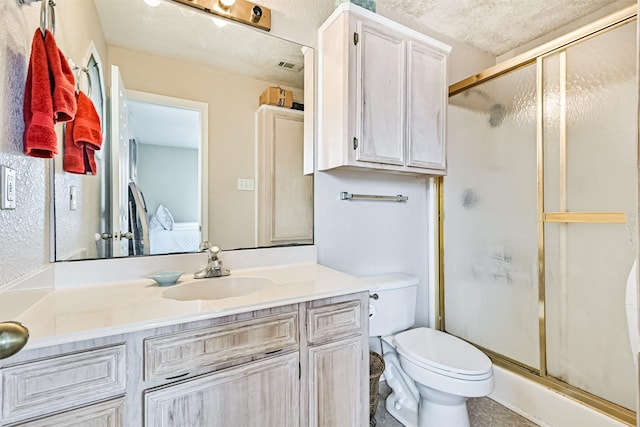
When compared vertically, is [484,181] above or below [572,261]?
above

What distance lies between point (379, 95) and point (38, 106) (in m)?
1.33

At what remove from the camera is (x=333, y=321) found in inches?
42.4

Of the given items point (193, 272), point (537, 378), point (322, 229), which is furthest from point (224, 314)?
point (537, 378)

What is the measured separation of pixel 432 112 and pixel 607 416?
1751 millimetres

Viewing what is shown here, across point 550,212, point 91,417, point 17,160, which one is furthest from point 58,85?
point 550,212

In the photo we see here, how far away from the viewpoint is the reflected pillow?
4.20 feet

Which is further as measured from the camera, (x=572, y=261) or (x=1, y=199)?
(x=572, y=261)

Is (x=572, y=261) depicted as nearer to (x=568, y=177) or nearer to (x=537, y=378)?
(x=568, y=177)

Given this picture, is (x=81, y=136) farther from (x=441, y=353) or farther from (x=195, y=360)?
(x=441, y=353)

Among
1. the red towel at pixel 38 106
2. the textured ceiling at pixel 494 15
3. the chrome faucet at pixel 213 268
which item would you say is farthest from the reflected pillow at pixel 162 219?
the textured ceiling at pixel 494 15

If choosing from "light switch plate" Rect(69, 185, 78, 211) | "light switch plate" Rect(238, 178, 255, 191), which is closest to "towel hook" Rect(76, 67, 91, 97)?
"light switch plate" Rect(69, 185, 78, 211)

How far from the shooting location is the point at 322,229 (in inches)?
65.8

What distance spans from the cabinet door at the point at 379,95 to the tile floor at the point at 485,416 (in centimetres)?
139

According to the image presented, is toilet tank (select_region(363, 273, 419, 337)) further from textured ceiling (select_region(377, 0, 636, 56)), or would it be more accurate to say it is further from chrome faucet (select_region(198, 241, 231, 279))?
textured ceiling (select_region(377, 0, 636, 56))
